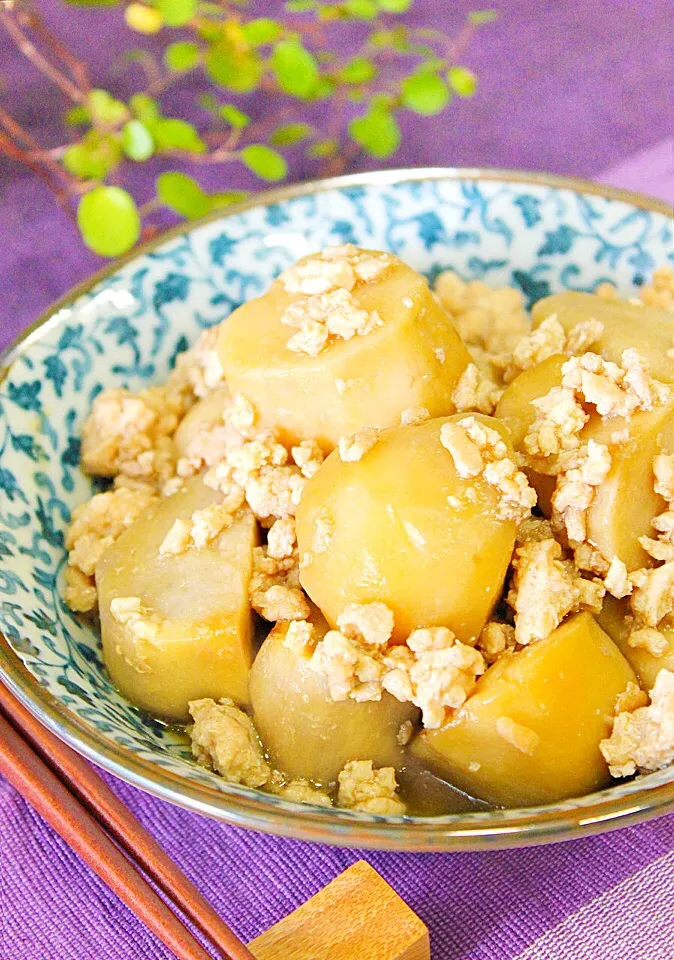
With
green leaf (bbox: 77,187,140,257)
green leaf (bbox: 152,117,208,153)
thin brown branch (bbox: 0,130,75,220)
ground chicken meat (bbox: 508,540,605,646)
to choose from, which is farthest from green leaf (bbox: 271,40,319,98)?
ground chicken meat (bbox: 508,540,605,646)

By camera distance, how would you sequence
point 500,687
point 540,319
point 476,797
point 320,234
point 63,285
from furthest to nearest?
point 63,285 < point 320,234 < point 540,319 < point 476,797 < point 500,687

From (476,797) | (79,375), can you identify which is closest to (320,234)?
(79,375)

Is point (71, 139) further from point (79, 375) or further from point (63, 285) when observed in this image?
point (79, 375)

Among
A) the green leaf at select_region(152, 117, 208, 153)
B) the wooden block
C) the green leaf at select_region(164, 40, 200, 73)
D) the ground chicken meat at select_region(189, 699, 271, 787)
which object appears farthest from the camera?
the green leaf at select_region(164, 40, 200, 73)

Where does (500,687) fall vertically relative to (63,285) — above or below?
below

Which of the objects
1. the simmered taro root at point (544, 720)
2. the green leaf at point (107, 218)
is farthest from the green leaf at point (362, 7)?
the simmered taro root at point (544, 720)

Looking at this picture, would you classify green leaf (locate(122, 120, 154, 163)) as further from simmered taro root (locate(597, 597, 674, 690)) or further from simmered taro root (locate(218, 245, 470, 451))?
simmered taro root (locate(597, 597, 674, 690))

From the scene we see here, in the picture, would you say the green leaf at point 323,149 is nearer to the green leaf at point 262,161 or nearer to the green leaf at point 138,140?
the green leaf at point 262,161
